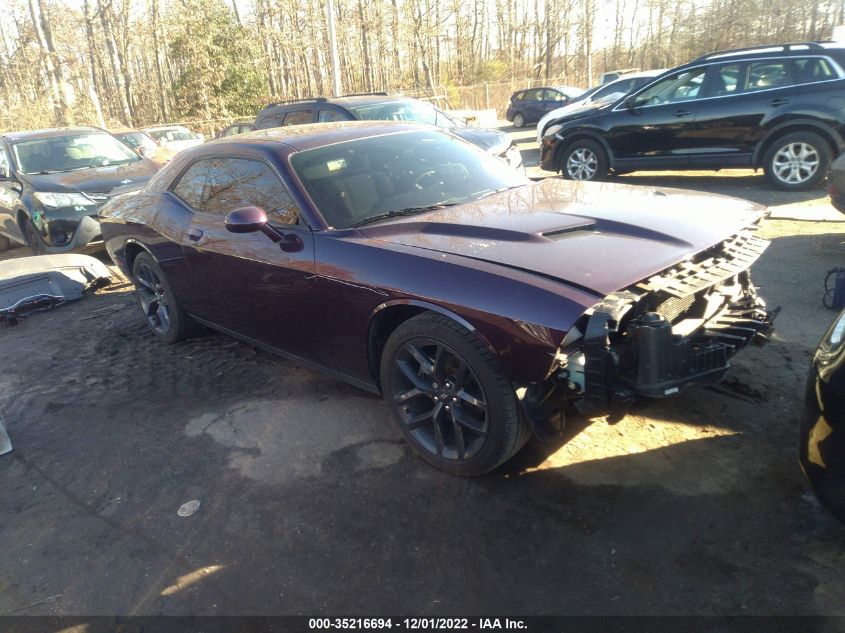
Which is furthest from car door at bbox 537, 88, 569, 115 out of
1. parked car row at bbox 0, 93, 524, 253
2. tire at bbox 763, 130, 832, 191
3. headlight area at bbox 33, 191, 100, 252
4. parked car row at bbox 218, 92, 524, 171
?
headlight area at bbox 33, 191, 100, 252

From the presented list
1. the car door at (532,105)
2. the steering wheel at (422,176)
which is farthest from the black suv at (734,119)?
the car door at (532,105)

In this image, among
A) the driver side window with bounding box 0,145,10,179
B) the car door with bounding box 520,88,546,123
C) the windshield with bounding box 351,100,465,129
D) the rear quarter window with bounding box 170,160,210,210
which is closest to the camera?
the rear quarter window with bounding box 170,160,210,210

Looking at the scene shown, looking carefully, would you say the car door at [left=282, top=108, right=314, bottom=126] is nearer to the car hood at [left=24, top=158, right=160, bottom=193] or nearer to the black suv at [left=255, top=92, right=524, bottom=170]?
the black suv at [left=255, top=92, right=524, bottom=170]

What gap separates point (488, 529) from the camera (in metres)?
2.66

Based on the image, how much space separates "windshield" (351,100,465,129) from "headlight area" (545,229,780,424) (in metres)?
7.52

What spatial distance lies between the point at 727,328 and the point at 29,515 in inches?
137

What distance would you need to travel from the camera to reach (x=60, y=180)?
7961mm

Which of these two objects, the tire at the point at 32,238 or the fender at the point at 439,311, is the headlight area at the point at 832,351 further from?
the tire at the point at 32,238

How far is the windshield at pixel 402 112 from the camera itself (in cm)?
970

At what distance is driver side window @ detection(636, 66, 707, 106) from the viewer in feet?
28.8

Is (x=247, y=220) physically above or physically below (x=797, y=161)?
above

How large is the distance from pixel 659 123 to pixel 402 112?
A: 3.89m

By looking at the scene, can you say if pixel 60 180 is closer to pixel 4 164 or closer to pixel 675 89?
pixel 4 164

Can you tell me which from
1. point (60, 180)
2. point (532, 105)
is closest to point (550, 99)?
point (532, 105)
